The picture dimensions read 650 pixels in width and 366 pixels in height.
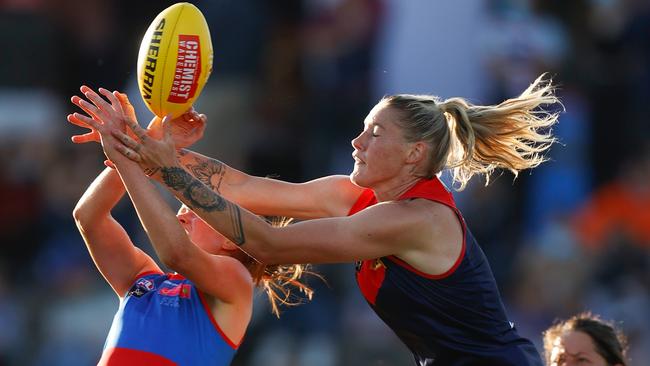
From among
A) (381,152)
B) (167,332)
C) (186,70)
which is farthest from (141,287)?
(381,152)

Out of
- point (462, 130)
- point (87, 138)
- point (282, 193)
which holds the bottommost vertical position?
point (282, 193)

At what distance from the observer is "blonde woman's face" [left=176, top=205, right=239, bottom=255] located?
4.35m

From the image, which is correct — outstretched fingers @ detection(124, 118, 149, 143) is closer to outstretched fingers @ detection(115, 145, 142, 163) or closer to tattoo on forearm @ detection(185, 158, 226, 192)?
outstretched fingers @ detection(115, 145, 142, 163)

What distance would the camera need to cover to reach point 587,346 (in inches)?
190

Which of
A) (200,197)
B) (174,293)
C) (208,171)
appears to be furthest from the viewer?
(208,171)

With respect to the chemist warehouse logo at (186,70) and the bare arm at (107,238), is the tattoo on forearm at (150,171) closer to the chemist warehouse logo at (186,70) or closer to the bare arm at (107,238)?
the chemist warehouse logo at (186,70)

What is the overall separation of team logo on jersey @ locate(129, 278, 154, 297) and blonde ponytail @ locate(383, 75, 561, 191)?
3.59 feet

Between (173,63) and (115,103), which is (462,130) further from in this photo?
(115,103)

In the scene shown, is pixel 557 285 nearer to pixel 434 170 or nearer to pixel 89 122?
pixel 434 170

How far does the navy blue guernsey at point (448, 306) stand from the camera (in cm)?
412

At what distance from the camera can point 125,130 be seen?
155 inches

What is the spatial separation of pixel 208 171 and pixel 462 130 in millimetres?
989

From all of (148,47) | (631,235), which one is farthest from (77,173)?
(148,47)

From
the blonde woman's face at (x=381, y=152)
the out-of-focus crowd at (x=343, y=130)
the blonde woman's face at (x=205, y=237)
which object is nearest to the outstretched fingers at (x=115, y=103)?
the blonde woman's face at (x=205, y=237)
